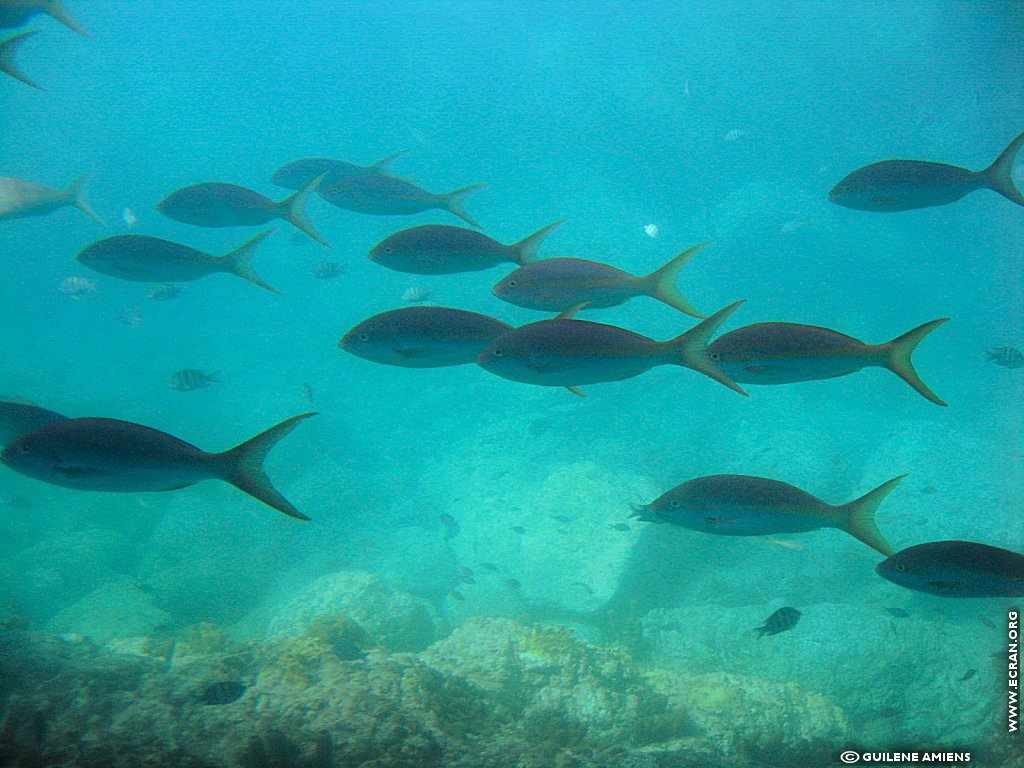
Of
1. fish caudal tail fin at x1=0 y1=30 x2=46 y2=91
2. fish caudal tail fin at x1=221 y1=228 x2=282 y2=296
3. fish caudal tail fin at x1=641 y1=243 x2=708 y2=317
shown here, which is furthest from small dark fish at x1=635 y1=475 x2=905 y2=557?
fish caudal tail fin at x1=0 y1=30 x2=46 y2=91

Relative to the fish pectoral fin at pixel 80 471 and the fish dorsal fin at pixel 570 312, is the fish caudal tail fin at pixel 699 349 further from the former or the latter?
the fish pectoral fin at pixel 80 471

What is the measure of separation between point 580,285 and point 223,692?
155 inches

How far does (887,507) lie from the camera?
30.8 feet

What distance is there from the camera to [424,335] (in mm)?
3012

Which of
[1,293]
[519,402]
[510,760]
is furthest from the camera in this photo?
[1,293]

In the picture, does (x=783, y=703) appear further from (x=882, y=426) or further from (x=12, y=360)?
(x=12, y=360)

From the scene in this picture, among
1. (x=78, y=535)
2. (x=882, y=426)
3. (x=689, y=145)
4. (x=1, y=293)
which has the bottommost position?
(x=1, y=293)

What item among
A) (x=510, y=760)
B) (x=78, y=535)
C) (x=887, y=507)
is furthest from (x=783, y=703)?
(x=78, y=535)

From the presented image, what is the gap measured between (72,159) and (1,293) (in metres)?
35.2

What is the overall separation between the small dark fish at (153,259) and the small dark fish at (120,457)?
89.2 inches

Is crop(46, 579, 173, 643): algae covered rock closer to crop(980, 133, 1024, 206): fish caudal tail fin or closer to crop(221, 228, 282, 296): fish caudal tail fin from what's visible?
crop(221, 228, 282, 296): fish caudal tail fin

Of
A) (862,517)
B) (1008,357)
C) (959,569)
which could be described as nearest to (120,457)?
(862,517)

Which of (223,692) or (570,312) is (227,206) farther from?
(223,692)

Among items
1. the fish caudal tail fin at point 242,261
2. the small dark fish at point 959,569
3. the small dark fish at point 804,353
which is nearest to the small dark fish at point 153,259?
the fish caudal tail fin at point 242,261
